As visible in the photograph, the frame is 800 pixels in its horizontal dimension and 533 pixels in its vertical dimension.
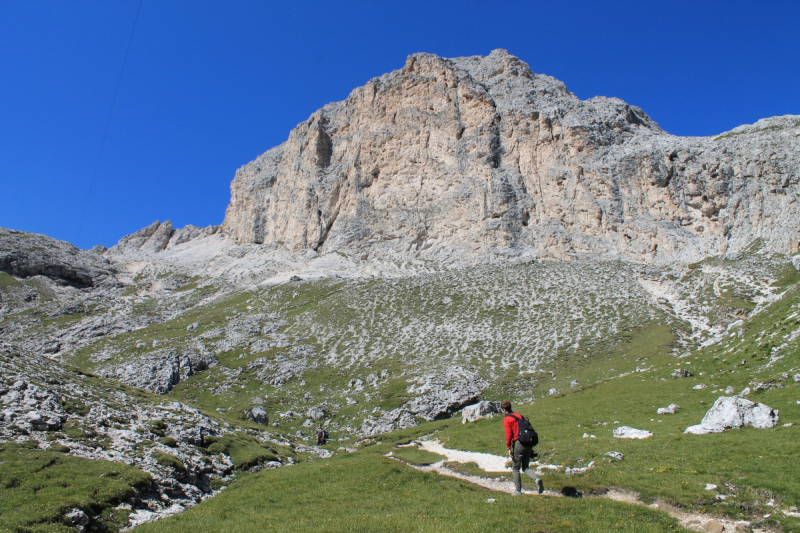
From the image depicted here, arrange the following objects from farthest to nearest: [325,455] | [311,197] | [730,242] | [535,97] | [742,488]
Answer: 1. [311,197]
2. [535,97]
3. [730,242]
4. [325,455]
5. [742,488]

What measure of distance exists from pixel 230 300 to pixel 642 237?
9331cm

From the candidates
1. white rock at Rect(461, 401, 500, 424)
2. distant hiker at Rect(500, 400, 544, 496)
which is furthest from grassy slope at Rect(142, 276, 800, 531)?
white rock at Rect(461, 401, 500, 424)

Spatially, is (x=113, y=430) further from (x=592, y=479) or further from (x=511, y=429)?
(x=592, y=479)

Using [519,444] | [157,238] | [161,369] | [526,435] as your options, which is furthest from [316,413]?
[157,238]

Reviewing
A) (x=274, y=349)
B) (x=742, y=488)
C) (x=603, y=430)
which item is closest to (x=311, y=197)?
(x=274, y=349)

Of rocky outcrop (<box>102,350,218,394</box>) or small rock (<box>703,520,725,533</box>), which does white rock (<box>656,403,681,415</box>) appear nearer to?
small rock (<box>703,520,725,533</box>)

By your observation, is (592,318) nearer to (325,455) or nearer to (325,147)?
(325,455)

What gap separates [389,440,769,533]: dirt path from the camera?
9.67m

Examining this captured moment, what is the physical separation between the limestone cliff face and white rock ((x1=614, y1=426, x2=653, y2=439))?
72328 mm

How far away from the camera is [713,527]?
932 centimetres

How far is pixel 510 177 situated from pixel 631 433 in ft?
326

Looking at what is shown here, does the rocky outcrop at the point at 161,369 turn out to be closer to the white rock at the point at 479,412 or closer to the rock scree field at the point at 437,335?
the rock scree field at the point at 437,335

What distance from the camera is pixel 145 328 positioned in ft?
271

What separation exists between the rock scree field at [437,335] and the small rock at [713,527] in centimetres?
67
